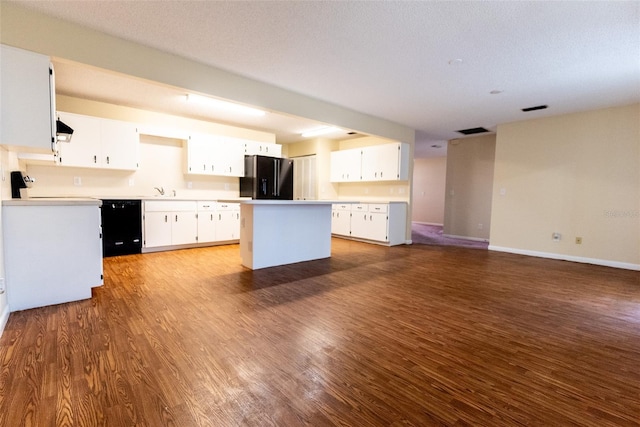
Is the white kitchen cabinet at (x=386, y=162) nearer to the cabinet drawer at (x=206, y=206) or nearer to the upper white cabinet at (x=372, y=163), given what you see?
the upper white cabinet at (x=372, y=163)

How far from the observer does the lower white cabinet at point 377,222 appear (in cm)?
605

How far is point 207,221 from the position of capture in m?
5.50

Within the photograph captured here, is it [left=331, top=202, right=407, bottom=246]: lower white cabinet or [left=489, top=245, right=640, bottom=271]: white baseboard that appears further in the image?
[left=331, top=202, right=407, bottom=246]: lower white cabinet

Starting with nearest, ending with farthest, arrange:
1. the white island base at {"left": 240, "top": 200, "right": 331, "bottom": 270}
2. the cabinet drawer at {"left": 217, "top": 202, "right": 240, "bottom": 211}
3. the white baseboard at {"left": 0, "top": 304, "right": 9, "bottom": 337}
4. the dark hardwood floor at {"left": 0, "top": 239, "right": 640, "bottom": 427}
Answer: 1. the dark hardwood floor at {"left": 0, "top": 239, "right": 640, "bottom": 427}
2. the white baseboard at {"left": 0, "top": 304, "right": 9, "bottom": 337}
3. the white island base at {"left": 240, "top": 200, "right": 331, "bottom": 270}
4. the cabinet drawer at {"left": 217, "top": 202, "right": 240, "bottom": 211}

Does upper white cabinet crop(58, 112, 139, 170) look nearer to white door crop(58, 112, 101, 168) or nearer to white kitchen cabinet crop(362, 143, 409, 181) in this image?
white door crop(58, 112, 101, 168)

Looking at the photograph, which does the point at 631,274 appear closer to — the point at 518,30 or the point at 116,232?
the point at 518,30

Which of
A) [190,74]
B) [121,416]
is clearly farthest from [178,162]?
[121,416]

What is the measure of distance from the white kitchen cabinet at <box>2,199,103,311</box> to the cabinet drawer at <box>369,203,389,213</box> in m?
4.77

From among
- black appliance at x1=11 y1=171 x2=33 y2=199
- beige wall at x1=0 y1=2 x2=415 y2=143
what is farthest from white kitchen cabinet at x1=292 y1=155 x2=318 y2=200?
black appliance at x1=11 y1=171 x2=33 y2=199

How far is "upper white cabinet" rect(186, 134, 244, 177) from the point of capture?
5.52 m

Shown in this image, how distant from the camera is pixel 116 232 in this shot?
462cm

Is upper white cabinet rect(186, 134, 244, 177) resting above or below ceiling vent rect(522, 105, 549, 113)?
below

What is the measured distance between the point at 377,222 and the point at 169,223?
4.04 meters

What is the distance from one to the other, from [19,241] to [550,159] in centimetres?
730
